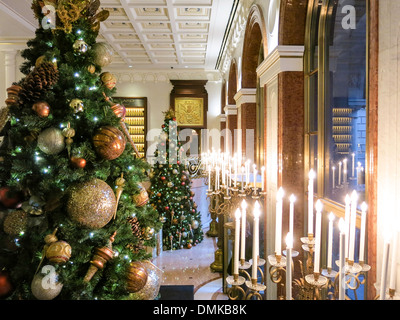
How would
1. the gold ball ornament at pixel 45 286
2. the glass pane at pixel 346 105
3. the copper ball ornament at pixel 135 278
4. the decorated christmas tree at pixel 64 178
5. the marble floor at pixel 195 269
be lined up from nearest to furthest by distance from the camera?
the gold ball ornament at pixel 45 286 → the decorated christmas tree at pixel 64 178 → the copper ball ornament at pixel 135 278 → the glass pane at pixel 346 105 → the marble floor at pixel 195 269

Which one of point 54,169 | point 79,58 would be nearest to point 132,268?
point 54,169

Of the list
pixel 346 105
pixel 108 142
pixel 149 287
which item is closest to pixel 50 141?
pixel 108 142

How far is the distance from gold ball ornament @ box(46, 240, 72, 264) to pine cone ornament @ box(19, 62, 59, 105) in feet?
2.80

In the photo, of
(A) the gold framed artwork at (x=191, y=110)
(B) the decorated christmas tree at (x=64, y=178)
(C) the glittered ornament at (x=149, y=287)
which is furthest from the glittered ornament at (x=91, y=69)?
(A) the gold framed artwork at (x=191, y=110)

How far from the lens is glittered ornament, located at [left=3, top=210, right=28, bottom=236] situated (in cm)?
170

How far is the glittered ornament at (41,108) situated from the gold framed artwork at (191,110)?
1122cm

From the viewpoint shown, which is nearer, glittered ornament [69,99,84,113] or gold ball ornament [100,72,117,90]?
glittered ornament [69,99,84,113]

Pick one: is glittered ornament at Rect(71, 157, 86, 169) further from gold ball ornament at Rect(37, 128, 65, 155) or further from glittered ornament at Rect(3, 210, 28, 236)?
glittered ornament at Rect(3, 210, 28, 236)

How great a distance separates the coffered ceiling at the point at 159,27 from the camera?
6641mm

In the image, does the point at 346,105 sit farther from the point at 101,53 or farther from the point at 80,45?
the point at 80,45

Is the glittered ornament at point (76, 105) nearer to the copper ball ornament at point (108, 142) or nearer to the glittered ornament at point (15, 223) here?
the copper ball ornament at point (108, 142)

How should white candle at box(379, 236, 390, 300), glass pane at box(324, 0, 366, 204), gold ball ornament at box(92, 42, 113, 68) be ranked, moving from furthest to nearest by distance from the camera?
glass pane at box(324, 0, 366, 204) < gold ball ornament at box(92, 42, 113, 68) < white candle at box(379, 236, 390, 300)

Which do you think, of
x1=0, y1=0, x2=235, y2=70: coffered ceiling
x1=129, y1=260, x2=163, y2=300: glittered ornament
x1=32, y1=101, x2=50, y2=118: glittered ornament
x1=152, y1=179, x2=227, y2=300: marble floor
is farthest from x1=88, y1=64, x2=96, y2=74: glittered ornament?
x1=0, y1=0, x2=235, y2=70: coffered ceiling
